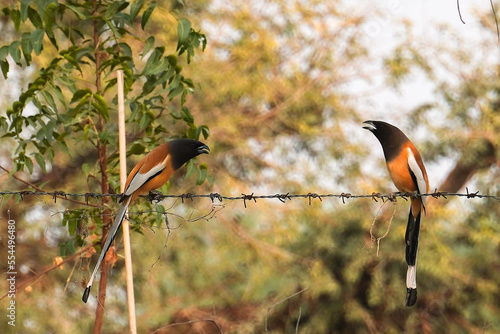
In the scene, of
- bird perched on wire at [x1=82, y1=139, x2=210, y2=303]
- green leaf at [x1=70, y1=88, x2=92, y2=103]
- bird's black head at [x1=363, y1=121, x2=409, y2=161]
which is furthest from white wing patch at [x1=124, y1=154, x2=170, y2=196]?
bird's black head at [x1=363, y1=121, x2=409, y2=161]

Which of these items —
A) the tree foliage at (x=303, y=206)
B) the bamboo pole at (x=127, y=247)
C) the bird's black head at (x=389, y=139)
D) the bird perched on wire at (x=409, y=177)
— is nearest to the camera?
the bamboo pole at (x=127, y=247)

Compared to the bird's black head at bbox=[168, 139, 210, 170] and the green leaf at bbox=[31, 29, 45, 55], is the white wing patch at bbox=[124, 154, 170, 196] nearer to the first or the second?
the bird's black head at bbox=[168, 139, 210, 170]

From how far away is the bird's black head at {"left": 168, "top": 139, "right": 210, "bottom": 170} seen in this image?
9.27 feet

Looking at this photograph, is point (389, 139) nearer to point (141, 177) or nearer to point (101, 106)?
point (141, 177)

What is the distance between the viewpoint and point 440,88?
23.6 feet

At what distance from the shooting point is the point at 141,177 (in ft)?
8.93

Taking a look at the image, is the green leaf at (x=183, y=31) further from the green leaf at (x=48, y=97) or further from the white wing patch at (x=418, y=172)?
the white wing patch at (x=418, y=172)

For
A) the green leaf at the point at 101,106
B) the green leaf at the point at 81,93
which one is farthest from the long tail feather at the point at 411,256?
the green leaf at the point at 81,93

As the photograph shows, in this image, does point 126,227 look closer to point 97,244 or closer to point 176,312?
point 97,244

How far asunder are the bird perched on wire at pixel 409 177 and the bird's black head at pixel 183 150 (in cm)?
84

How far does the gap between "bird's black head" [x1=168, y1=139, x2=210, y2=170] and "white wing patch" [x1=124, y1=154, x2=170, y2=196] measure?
0.03 metres

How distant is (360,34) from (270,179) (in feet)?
6.22

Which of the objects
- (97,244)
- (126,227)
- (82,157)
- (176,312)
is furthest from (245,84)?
Answer: (126,227)

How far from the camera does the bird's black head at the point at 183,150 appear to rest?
2.83 metres
